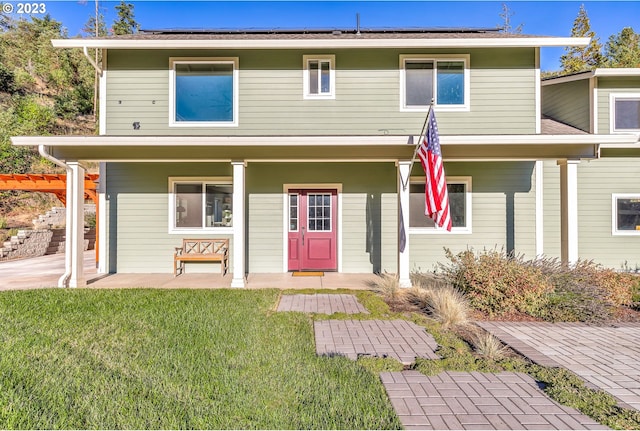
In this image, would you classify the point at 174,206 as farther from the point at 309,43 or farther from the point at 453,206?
the point at 453,206

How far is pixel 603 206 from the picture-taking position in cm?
862

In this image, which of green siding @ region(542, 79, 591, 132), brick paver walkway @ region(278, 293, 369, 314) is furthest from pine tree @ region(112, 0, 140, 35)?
brick paver walkway @ region(278, 293, 369, 314)

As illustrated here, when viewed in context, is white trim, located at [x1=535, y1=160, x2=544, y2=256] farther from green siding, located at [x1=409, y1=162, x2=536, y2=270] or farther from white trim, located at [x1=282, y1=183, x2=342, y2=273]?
white trim, located at [x1=282, y1=183, x2=342, y2=273]

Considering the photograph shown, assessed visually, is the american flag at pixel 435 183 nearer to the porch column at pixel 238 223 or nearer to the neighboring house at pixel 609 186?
the porch column at pixel 238 223

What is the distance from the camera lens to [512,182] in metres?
8.48

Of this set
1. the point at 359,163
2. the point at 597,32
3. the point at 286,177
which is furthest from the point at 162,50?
the point at 597,32

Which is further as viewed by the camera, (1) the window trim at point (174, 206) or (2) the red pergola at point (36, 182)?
(2) the red pergola at point (36, 182)

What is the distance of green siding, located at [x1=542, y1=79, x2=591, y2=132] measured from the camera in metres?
8.93

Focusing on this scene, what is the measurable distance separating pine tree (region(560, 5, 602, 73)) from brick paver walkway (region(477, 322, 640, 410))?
75.5 feet

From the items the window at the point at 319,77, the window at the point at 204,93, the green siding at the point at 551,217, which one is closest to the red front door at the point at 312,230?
the window at the point at 319,77

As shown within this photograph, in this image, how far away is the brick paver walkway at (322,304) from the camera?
5.46m

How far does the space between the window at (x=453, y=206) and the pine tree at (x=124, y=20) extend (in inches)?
1404

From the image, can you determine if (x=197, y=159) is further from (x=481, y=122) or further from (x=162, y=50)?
(x=481, y=122)

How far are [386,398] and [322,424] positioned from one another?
64 cm
